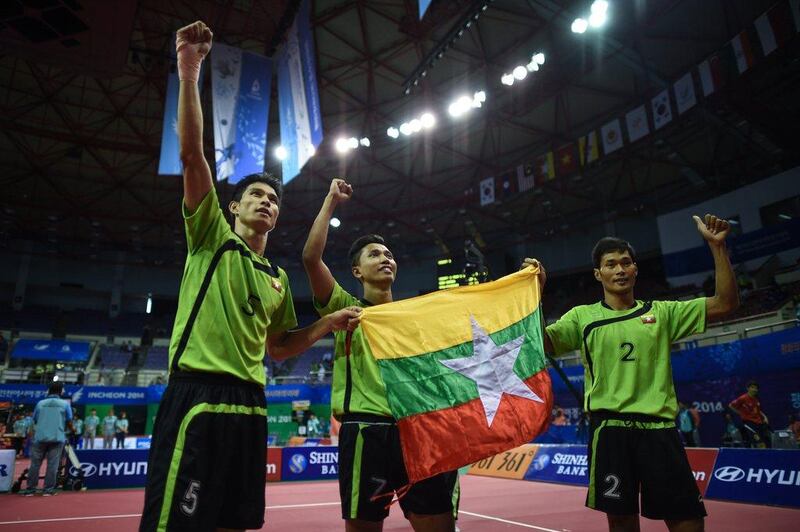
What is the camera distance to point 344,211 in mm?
28562

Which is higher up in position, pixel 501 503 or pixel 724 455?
pixel 724 455

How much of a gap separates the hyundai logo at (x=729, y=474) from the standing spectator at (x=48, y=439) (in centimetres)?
1065

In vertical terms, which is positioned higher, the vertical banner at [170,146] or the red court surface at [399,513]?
the vertical banner at [170,146]

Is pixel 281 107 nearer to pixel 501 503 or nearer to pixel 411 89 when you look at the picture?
pixel 411 89

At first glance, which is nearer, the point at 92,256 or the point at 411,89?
the point at 411,89

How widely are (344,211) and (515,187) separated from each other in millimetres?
11018

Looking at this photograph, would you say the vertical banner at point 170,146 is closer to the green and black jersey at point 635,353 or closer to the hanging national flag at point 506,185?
the green and black jersey at point 635,353

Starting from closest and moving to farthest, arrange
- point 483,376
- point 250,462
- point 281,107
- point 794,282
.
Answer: point 250,462, point 483,376, point 281,107, point 794,282

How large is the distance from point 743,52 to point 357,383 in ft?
46.8

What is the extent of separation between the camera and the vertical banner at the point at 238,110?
11.5 metres

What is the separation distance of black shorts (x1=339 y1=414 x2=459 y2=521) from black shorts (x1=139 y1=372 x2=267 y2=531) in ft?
2.03

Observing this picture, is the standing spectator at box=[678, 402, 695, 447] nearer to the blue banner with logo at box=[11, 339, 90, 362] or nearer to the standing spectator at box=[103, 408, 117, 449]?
the standing spectator at box=[103, 408, 117, 449]

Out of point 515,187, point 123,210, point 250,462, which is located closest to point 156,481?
point 250,462

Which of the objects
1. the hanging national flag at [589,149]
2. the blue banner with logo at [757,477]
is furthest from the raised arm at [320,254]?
the hanging national flag at [589,149]
